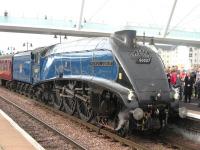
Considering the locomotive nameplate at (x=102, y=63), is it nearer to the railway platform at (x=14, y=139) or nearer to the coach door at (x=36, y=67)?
the railway platform at (x=14, y=139)

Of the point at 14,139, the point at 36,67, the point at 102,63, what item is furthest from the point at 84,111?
the point at 36,67

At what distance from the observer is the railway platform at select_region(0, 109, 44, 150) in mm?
10133

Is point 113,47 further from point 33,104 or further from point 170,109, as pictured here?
point 33,104

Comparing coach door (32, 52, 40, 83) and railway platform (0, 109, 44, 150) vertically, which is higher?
coach door (32, 52, 40, 83)

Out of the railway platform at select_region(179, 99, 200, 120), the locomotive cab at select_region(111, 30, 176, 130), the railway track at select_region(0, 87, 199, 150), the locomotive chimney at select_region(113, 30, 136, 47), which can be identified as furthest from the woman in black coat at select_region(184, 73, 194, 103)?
the locomotive chimney at select_region(113, 30, 136, 47)

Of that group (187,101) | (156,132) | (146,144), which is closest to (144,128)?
(146,144)

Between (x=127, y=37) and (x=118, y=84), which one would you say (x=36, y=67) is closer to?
(x=127, y=37)

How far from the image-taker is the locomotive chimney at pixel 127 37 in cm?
1338

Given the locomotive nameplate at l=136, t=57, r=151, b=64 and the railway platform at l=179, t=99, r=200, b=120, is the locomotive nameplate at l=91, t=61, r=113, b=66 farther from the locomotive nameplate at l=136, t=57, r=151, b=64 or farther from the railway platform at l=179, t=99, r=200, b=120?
the railway platform at l=179, t=99, r=200, b=120

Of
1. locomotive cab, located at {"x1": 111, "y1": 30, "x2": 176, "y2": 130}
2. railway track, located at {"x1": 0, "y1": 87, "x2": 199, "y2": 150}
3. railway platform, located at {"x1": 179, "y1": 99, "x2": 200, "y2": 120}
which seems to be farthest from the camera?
railway platform, located at {"x1": 179, "y1": 99, "x2": 200, "y2": 120}

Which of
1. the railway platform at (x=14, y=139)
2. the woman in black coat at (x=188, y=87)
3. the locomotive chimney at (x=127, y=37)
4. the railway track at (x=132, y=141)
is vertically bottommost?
the railway track at (x=132, y=141)

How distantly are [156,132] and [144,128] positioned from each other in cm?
136

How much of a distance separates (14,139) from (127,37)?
4.61 m

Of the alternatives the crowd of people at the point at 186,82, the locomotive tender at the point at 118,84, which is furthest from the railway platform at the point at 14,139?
the crowd of people at the point at 186,82
